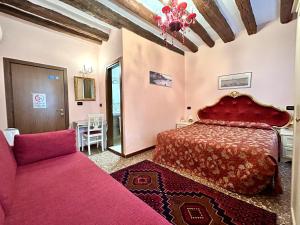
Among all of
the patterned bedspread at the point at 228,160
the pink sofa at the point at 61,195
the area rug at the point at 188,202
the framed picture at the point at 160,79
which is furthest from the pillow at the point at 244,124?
the pink sofa at the point at 61,195

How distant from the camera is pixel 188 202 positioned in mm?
1692

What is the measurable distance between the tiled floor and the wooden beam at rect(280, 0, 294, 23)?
2.61m

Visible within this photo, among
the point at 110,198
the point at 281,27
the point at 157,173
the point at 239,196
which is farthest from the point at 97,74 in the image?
the point at 281,27

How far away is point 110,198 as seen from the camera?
102 cm

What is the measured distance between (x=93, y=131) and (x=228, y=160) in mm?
2795

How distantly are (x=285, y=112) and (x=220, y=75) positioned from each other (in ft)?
5.10

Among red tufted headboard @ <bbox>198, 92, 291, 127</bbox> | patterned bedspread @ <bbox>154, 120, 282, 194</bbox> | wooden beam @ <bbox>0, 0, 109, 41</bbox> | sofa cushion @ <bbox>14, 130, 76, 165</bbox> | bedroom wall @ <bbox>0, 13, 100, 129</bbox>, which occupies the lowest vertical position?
patterned bedspread @ <bbox>154, 120, 282, 194</bbox>

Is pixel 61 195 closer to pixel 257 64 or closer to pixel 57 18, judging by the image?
pixel 57 18

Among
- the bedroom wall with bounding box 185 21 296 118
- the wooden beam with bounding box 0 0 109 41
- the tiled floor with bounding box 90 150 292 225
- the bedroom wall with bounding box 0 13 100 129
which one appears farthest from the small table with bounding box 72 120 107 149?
the bedroom wall with bounding box 185 21 296 118

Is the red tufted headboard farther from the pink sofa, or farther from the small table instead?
the pink sofa

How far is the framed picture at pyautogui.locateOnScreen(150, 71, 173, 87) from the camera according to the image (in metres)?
3.58

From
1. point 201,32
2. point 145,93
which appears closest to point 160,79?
point 145,93

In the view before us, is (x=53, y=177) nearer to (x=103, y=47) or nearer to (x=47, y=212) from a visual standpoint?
(x=47, y=212)

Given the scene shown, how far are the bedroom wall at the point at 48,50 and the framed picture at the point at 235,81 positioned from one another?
3249 millimetres
